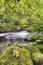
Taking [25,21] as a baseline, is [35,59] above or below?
below

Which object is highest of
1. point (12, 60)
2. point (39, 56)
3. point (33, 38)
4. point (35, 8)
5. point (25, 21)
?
point (35, 8)

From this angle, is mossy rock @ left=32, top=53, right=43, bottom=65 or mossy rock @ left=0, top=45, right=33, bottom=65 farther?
mossy rock @ left=32, top=53, right=43, bottom=65

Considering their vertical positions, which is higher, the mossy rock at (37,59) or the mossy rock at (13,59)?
the mossy rock at (13,59)

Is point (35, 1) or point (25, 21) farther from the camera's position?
point (25, 21)

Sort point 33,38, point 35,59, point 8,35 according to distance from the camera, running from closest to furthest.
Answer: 1. point 35,59
2. point 33,38
3. point 8,35

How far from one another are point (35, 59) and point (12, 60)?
4.19ft

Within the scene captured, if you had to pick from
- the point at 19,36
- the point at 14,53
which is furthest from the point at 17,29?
the point at 14,53

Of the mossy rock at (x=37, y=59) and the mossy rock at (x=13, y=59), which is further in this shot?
the mossy rock at (x=37, y=59)

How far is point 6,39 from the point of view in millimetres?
14094

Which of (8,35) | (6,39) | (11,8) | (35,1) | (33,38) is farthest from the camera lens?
(8,35)

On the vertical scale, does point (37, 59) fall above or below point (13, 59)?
below

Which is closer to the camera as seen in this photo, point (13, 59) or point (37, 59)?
point (13, 59)

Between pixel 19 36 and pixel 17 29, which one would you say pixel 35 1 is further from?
pixel 17 29

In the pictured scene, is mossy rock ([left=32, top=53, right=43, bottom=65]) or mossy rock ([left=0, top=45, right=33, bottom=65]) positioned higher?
mossy rock ([left=0, top=45, right=33, bottom=65])
